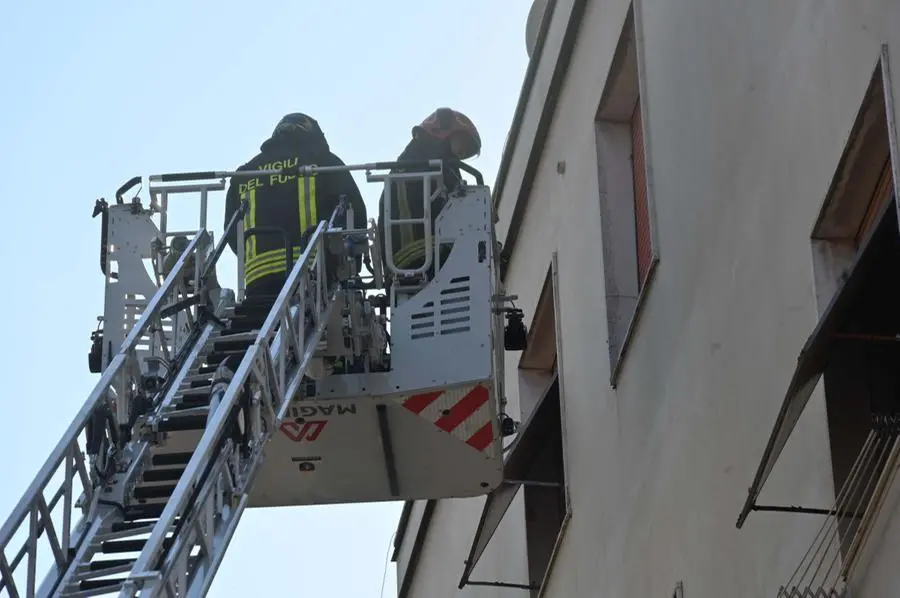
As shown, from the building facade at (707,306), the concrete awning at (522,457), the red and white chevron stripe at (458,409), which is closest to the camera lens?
the building facade at (707,306)

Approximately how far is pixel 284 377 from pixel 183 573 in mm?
2037

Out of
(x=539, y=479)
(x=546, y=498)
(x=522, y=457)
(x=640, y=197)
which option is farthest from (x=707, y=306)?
(x=546, y=498)

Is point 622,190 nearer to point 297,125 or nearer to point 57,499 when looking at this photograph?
point 297,125

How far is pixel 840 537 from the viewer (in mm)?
6672

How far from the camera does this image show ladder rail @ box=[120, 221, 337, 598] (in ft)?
24.2

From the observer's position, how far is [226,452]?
26.9ft

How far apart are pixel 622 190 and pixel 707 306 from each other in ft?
10.7

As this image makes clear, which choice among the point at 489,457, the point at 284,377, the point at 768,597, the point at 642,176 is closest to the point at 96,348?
the point at 284,377

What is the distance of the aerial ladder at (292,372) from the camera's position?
27.2ft

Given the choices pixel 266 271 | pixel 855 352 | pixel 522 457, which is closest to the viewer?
pixel 855 352

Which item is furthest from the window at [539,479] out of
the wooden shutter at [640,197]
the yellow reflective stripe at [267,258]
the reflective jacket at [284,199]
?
the yellow reflective stripe at [267,258]

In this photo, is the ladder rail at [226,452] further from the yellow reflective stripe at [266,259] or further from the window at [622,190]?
the window at [622,190]

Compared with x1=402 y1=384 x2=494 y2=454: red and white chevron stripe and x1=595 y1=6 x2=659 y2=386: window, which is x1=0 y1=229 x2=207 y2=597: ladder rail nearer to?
x1=402 y1=384 x2=494 y2=454: red and white chevron stripe

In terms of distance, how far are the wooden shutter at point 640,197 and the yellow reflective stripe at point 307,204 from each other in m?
2.28
